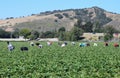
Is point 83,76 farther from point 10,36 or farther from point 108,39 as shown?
point 10,36

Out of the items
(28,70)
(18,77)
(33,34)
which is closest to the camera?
(18,77)

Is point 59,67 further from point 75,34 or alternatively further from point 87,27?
point 87,27

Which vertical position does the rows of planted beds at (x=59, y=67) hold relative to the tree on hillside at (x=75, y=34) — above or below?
above

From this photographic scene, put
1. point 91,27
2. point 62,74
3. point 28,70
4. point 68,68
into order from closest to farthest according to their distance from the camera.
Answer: point 62,74
point 28,70
point 68,68
point 91,27

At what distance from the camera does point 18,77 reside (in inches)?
655

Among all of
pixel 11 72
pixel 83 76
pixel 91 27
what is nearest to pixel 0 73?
pixel 11 72

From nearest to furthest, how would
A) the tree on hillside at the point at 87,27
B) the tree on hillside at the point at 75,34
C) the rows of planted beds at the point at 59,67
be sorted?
1. the rows of planted beds at the point at 59,67
2. the tree on hillside at the point at 75,34
3. the tree on hillside at the point at 87,27

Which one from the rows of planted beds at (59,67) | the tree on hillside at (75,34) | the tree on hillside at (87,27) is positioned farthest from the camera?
the tree on hillside at (87,27)

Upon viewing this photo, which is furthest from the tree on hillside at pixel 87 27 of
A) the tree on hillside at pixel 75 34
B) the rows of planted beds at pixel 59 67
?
the rows of planted beds at pixel 59 67

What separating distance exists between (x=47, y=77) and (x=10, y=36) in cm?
13227

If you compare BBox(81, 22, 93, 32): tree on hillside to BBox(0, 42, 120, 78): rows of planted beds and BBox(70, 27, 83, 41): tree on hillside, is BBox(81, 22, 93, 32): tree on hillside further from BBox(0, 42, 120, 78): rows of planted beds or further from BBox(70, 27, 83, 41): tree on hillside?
BBox(0, 42, 120, 78): rows of planted beds

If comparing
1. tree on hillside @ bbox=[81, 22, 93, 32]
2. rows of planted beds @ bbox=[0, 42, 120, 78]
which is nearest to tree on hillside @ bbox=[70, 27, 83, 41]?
tree on hillside @ bbox=[81, 22, 93, 32]

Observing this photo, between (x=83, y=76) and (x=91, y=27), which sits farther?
(x=91, y=27)

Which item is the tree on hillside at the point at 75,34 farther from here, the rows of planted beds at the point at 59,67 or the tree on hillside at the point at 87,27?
the rows of planted beds at the point at 59,67
